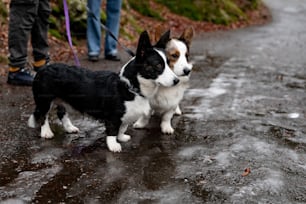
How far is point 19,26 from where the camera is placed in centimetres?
553

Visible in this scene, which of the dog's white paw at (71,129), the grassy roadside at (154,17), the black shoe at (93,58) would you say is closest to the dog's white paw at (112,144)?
the dog's white paw at (71,129)

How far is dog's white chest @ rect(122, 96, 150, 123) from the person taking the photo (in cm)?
399

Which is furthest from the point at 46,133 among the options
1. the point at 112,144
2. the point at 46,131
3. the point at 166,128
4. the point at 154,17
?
the point at 154,17

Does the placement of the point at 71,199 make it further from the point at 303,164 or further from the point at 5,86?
the point at 5,86

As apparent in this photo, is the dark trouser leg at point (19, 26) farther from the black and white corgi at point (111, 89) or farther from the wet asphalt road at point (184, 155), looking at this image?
the black and white corgi at point (111, 89)

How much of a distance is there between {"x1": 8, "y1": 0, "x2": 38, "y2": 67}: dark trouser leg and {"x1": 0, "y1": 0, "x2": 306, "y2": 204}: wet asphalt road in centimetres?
44

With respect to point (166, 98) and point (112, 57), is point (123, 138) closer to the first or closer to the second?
point (166, 98)

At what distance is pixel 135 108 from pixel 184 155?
0.59 m

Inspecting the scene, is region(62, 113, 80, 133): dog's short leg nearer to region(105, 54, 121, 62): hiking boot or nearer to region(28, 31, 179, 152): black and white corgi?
region(28, 31, 179, 152): black and white corgi

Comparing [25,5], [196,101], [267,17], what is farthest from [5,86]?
[267,17]

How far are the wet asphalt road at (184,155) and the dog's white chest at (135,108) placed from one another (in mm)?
323

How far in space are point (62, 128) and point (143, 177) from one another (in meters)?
1.37

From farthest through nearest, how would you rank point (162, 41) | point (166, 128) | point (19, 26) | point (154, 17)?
point (154, 17)
point (19, 26)
point (166, 128)
point (162, 41)

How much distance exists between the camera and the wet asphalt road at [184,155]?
328cm
